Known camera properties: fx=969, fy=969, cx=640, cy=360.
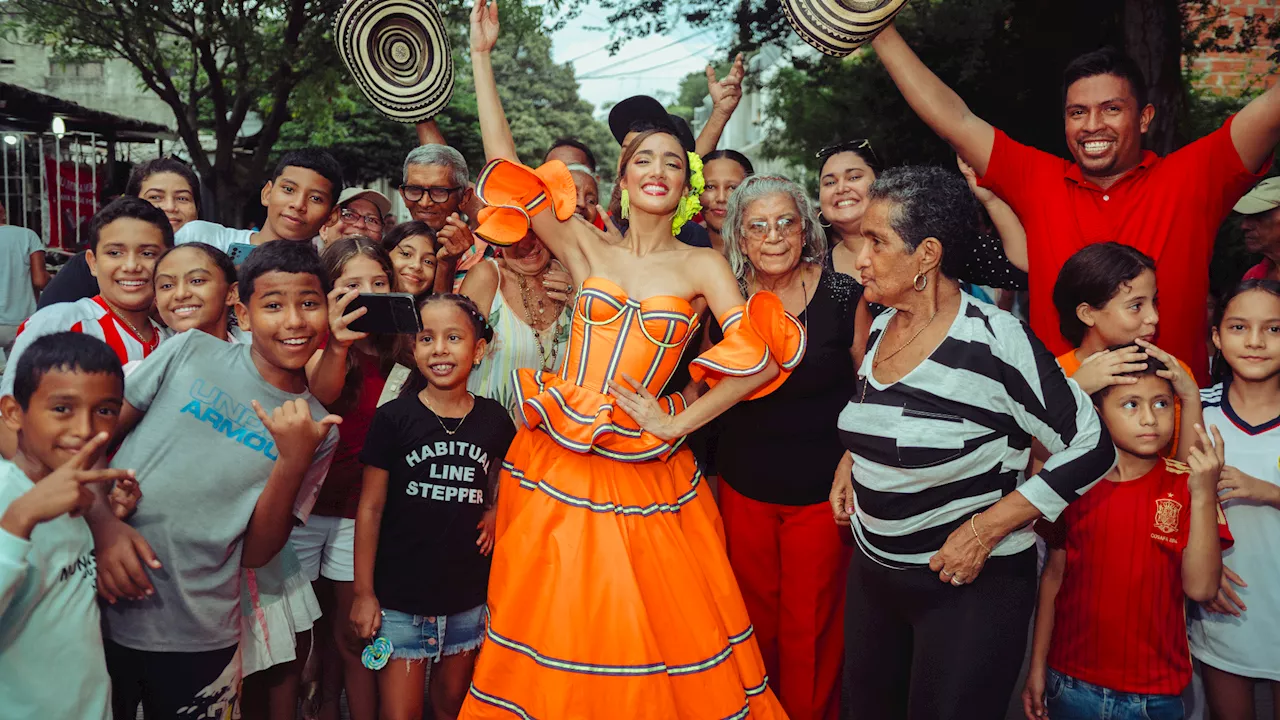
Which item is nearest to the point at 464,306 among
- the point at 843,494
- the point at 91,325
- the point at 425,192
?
the point at 91,325

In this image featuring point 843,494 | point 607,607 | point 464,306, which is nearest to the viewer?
point 607,607

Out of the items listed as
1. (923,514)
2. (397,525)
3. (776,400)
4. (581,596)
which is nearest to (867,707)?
(923,514)

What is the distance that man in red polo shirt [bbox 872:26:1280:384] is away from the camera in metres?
3.43

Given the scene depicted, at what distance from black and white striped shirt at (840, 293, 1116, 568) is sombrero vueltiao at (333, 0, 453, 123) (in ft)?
7.85

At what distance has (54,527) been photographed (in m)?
2.32

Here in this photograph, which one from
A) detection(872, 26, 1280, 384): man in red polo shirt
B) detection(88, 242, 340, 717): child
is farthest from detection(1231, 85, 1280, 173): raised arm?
detection(88, 242, 340, 717): child

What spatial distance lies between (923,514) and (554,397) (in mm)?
1153

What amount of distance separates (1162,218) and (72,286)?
13.6 feet

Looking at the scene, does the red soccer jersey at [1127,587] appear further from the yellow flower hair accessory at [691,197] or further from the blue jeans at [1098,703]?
the yellow flower hair accessory at [691,197]

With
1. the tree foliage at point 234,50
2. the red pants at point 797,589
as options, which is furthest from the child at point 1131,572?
the tree foliage at point 234,50

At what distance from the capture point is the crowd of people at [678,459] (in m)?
2.61

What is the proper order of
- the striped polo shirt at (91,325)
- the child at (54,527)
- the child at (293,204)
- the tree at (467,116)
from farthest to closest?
the tree at (467,116) → the child at (293,204) → the striped polo shirt at (91,325) → the child at (54,527)

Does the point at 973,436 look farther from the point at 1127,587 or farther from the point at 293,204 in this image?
the point at 293,204

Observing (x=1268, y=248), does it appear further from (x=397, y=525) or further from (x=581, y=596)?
(x=397, y=525)
